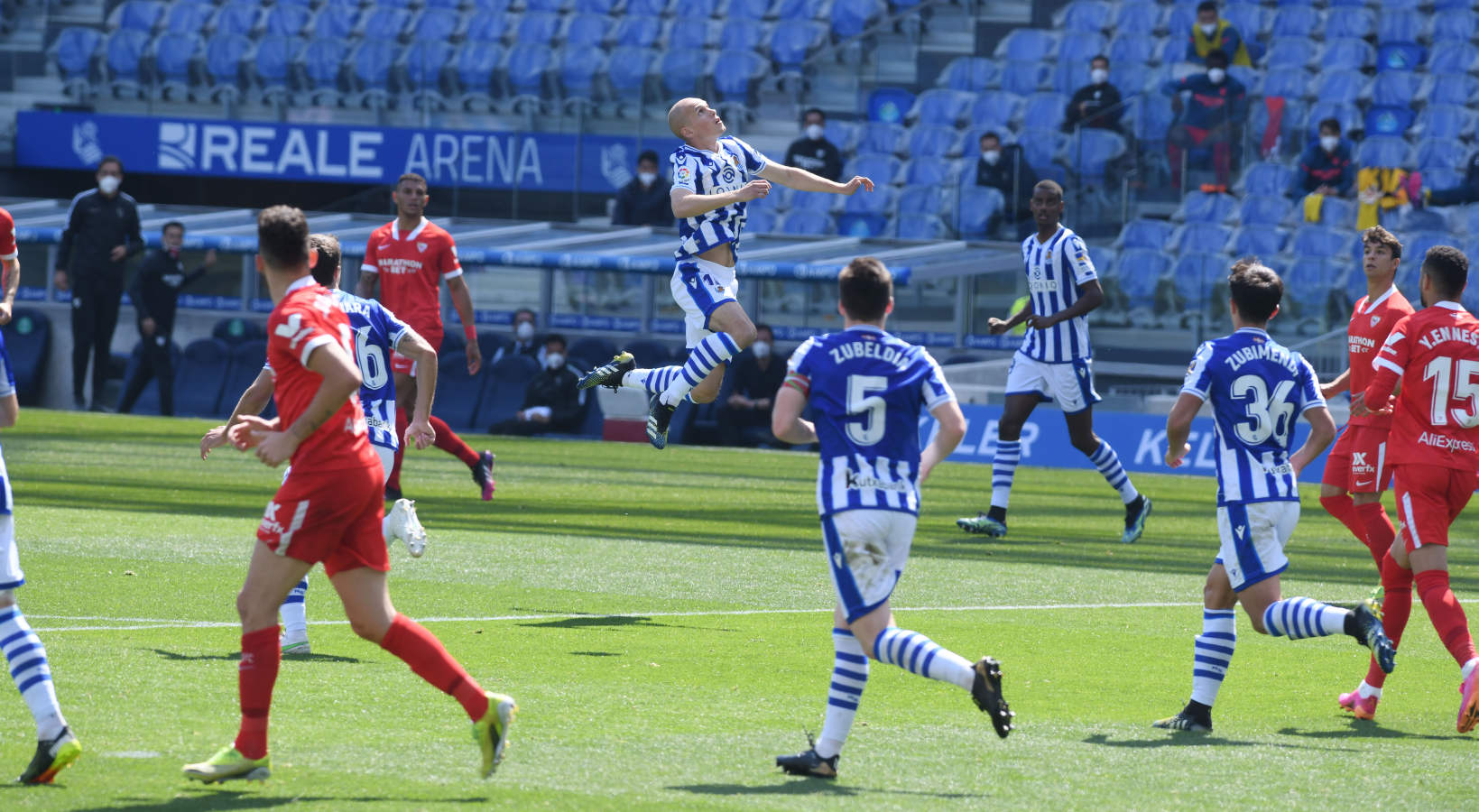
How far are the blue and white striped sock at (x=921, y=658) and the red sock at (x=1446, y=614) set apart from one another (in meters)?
2.37

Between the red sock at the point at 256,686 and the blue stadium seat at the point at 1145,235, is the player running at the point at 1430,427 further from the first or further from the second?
the blue stadium seat at the point at 1145,235

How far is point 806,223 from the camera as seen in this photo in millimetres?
26281

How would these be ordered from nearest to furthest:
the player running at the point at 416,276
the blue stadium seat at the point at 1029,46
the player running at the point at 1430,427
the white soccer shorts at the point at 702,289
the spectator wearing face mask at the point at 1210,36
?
1. the player running at the point at 1430,427
2. the white soccer shorts at the point at 702,289
3. the player running at the point at 416,276
4. the spectator wearing face mask at the point at 1210,36
5. the blue stadium seat at the point at 1029,46

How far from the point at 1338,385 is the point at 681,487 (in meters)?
9.02

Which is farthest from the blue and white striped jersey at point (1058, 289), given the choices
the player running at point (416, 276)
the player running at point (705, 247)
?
the player running at point (416, 276)

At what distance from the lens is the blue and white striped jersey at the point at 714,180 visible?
1005 cm

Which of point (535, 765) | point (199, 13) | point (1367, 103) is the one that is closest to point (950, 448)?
point (535, 765)

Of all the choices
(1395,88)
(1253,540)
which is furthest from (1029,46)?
(1253,540)

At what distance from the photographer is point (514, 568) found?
1091 centimetres

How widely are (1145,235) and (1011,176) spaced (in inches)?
78.4

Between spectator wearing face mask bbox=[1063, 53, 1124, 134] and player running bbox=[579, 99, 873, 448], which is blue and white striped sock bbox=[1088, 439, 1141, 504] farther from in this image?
spectator wearing face mask bbox=[1063, 53, 1124, 134]

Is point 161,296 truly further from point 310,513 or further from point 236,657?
point 310,513

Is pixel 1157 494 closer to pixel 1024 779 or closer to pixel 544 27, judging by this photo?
pixel 1024 779

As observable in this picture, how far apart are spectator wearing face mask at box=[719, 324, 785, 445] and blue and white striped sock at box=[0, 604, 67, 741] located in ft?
51.4
